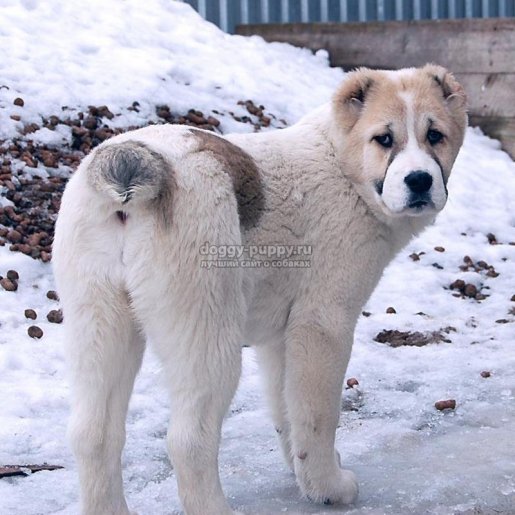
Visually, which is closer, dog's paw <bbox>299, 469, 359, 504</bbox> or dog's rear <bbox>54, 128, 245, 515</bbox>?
dog's rear <bbox>54, 128, 245, 515</bbox>

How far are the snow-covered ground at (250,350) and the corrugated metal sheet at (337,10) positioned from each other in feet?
1.93

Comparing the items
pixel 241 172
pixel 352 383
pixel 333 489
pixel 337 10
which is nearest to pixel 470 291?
pixel 352 383

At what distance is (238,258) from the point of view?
11.2 ft

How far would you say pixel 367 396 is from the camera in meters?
4.88

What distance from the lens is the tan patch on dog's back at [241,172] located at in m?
3.45

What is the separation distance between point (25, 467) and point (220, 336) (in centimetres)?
114

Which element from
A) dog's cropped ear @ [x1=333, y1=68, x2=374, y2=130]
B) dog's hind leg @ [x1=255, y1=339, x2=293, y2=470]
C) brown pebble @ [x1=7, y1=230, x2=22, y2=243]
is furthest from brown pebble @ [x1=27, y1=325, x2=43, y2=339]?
dog's cropped ear @ [x1=333, y1=68, x2=374, y2=130]

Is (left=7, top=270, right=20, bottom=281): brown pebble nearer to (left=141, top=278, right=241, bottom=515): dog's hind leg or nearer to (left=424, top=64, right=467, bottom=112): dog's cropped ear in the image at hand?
(left=141, top=278, right=241, bottom=515): dog's hind leg

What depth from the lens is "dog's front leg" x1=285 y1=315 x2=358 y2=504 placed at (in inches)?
146

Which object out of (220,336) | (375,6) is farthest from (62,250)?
(375,6)

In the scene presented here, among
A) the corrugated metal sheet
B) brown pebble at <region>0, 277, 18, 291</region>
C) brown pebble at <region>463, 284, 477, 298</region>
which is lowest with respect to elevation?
brown pebble at <region>463, 284, 477, 298</region>

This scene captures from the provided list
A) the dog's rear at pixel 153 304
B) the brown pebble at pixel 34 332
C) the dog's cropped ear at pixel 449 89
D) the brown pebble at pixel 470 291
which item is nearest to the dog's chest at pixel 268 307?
the dog's rear at pixel 153 304

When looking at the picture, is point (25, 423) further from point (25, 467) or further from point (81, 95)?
point (81, 95)

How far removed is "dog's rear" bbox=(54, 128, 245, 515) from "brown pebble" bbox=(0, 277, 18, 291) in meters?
2.36
